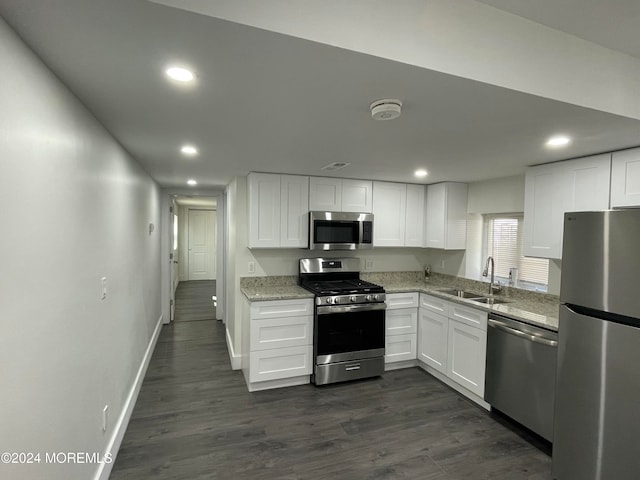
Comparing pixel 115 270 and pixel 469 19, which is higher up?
pixel 469 19

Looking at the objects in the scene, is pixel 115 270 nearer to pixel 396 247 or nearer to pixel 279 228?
pixel 279 228

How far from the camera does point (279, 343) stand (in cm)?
322

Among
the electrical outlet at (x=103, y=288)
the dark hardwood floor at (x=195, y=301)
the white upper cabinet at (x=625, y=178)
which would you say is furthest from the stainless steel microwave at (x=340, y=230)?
the dark hardwood floor at (x=195, y=301)

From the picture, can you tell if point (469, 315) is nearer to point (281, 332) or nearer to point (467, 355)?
point (467, 355)

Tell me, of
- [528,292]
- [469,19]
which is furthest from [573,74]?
[528,292]

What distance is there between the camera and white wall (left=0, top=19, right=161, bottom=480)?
3.43ft

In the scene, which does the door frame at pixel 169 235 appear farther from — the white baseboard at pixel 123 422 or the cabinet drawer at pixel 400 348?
the cabinet drawer at pixel 400 348

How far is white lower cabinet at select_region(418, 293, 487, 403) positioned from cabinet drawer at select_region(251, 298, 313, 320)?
1.40 meters

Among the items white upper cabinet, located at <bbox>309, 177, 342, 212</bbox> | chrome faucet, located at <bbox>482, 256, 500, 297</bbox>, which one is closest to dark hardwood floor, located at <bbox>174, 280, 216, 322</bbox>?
white upper cabinet, located at <bbox>309, 177, 342, 212</bbox>

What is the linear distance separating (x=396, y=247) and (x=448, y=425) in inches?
85.7

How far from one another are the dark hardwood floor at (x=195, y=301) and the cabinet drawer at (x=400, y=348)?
138 inches

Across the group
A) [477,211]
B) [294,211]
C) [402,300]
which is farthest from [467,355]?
[294,211]

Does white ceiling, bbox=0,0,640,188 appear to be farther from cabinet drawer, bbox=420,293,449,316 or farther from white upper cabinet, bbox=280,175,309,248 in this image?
cabinet drawer, bbox=420,293,449,316

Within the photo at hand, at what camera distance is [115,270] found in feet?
7.64
